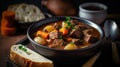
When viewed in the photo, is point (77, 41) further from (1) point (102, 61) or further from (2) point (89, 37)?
(1) point (102, 61)

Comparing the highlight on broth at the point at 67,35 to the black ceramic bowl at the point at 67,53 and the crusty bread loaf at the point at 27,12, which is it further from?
the crusty bread loaf at the point at 27,12

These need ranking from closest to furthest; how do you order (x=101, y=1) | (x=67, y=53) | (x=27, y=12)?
(x=67, y=53) → (x=27, y=12) → (x=101, y=1)

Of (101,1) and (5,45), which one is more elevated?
(101,1)

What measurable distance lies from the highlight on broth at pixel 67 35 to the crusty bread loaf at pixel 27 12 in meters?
0.31

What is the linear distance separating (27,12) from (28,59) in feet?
2.27

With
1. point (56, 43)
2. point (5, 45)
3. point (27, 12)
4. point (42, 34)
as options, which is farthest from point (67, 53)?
point (27, 12)

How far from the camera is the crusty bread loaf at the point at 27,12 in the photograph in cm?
186

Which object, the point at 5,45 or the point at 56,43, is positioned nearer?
the point at 56,43

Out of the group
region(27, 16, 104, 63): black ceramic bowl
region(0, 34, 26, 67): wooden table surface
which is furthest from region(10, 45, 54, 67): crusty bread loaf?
region(0, 34, 26, 67): wooden table surface

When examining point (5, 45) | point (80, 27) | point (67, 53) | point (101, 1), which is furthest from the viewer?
point (101, 1)

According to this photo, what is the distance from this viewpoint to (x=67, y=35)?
1469mm

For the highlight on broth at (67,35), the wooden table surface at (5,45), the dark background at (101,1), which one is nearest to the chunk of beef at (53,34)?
the highlight on broth at (67,35)

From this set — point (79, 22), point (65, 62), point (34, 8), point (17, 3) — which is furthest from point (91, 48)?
point (17, 3)

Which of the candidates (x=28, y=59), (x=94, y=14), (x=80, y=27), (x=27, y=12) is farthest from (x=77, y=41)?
(x=27, y=12)
